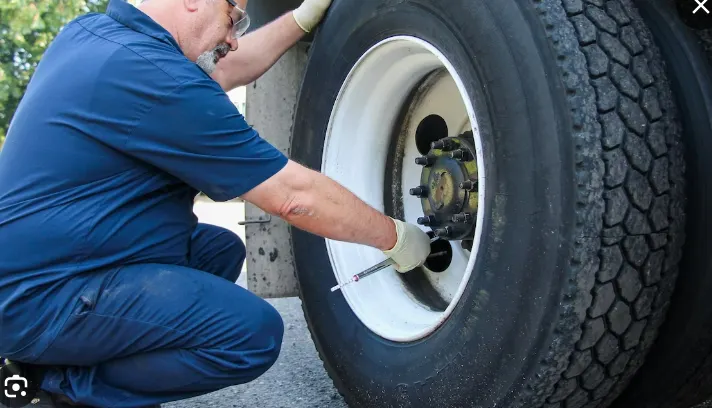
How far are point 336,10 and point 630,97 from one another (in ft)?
3.15

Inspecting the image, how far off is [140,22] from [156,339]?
2.49 ft

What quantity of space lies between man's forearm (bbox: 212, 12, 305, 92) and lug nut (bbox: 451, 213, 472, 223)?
2.92 feet

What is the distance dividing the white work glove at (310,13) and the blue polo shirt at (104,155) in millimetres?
529

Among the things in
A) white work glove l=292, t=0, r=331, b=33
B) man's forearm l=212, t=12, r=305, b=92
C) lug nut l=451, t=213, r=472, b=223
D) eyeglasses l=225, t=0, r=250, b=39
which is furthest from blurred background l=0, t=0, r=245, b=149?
lug nut l=451, t=213, r=472, b=223

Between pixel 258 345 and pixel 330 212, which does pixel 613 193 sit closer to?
pixel 330 212

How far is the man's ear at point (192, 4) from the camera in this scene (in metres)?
1.72

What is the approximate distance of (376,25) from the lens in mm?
1730

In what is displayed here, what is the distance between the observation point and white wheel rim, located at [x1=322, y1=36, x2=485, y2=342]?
179cm

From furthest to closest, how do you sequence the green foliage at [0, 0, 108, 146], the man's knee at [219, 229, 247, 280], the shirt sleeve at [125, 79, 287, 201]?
the green foliage at [0, 0, 108, 146], the man's knee at [219, 229, 247, 280], the shirt sleeve at [125, 79, 287, 201]

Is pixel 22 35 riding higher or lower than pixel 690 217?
lower

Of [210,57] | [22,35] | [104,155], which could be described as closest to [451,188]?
[210,57]

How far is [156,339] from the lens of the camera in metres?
1.64

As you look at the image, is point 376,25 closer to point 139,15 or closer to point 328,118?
point 328,118

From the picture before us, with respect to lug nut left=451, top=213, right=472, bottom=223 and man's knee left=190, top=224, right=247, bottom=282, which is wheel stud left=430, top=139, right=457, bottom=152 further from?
man's knee left=190, top=224, right=247, bottom=282
